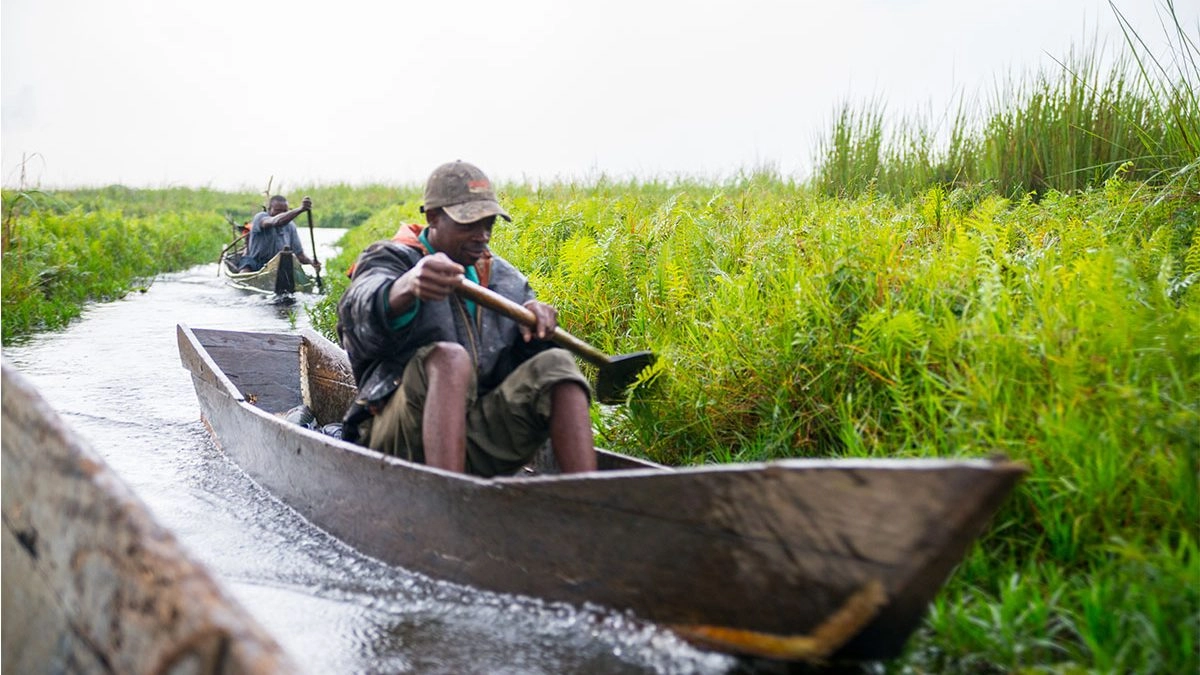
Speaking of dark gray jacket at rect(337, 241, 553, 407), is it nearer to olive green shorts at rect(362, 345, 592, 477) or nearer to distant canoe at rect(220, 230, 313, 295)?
olive green shorts at rect(362, 345, 592, 477)

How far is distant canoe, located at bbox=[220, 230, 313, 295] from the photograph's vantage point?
499 inches

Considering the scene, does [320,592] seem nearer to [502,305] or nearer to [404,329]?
[404,329]

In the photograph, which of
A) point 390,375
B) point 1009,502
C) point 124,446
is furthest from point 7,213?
point 1009,502

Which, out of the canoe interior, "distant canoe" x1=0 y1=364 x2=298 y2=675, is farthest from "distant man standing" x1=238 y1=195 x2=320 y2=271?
"distant canoe" x1=0 y1=364 x2=298 y2=675

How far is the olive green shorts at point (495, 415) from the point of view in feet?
12.1

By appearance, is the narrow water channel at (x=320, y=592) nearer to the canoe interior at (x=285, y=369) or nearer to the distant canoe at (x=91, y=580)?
the distant canoe at (x=91, y=580)

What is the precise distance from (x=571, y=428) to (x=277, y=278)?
10160 millimetres

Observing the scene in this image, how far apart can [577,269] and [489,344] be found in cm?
219

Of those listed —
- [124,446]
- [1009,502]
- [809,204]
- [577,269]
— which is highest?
[809,204]

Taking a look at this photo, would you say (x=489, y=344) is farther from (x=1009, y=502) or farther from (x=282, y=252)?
(x=282, y=252)

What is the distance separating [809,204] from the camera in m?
6.93

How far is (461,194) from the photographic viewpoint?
381 centimetres

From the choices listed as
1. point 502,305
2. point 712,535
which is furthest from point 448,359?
point 712,535

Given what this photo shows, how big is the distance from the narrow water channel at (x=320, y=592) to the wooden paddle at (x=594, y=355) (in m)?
1.07
